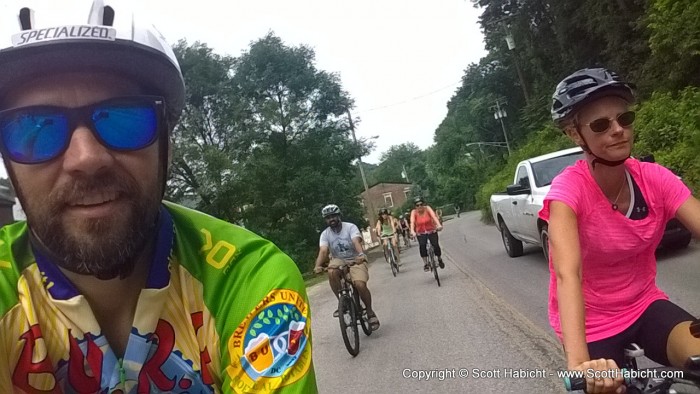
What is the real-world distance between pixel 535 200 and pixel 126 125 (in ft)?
31.7

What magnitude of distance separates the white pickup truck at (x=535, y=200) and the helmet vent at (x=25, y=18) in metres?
8.54

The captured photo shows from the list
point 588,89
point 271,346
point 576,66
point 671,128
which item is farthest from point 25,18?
point 576,66

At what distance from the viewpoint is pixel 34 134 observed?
5.14ft

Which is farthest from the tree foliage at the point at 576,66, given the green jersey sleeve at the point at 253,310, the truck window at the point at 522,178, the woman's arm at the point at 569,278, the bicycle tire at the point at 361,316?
the green jersey sleeve at the point at 253,310

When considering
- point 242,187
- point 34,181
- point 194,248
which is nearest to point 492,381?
point 194,248

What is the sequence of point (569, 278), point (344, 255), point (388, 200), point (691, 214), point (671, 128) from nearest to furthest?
point (569, 278) → point (691, 214) → point (344, 255) → point (671, 128) → point (388, 200)

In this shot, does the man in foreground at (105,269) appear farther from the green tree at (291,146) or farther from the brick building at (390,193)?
the brick building at (390,193)

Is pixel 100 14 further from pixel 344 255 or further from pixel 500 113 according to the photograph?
pixel 500 113

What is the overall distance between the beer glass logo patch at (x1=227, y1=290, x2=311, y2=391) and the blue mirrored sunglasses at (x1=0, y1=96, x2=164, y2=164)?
0.58 m

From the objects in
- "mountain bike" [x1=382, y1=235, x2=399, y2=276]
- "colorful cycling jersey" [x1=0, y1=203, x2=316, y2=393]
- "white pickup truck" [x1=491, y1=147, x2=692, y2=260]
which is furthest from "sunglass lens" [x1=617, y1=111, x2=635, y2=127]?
"mountain bike" [x1=382, y1=235, x2=399, y2=276]

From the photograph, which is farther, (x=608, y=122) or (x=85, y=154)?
(x=608, y=122)

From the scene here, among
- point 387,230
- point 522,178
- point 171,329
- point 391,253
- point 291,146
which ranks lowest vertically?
point 391,253

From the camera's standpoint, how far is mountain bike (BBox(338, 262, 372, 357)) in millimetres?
7730

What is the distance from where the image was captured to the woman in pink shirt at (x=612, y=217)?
8.51ft
